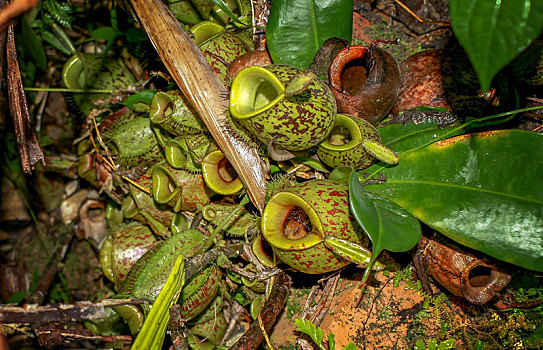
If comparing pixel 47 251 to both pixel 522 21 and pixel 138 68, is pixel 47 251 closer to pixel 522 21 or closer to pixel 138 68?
pixel 138 68

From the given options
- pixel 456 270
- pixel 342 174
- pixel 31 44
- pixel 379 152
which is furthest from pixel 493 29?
pixel 31 44

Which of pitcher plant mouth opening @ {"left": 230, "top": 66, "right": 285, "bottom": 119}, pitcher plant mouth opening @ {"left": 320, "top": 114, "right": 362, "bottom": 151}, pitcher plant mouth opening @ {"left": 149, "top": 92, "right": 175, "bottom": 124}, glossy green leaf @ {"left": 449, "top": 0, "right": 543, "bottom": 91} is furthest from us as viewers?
pitcher plant mouth opening @ {"left": 149, "top": 92, "right": 175, "bottom": 124}

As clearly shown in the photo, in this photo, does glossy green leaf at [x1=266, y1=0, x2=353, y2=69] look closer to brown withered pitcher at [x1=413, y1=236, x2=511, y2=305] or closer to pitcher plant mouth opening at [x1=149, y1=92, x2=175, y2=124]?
pitcher plant mouth opening at [x1=149, y1=92, x2=175, y2=124]

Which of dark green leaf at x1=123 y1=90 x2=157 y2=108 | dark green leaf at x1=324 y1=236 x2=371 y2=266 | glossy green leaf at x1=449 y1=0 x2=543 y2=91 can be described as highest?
glossy green leaf at x1=449 y1=0 x2=543 y2=91

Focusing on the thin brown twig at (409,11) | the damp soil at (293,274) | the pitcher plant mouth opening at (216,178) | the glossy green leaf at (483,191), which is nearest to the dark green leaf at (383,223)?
the glossy green leaf at (483,191)

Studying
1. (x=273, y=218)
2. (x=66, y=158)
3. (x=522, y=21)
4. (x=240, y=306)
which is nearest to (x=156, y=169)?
(x=273, y=218)

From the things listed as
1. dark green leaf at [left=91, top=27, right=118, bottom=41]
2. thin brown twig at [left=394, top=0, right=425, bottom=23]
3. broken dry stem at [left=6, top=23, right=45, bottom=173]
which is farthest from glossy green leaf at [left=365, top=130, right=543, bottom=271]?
dark green leaf at [left=91, top=27, right=118, bottom=41]

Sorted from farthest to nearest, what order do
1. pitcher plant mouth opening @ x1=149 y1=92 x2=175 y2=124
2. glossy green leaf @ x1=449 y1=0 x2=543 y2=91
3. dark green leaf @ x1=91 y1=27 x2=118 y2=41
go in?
dark green leaf @ x1=91 y1=27 x2=118 y2=41 → pitcher plant mouth opening @ x1=149 y1=92 x2=175 y2=124 → glossy green leaf @ x1=449 y1=0 x2=543 y2=91
